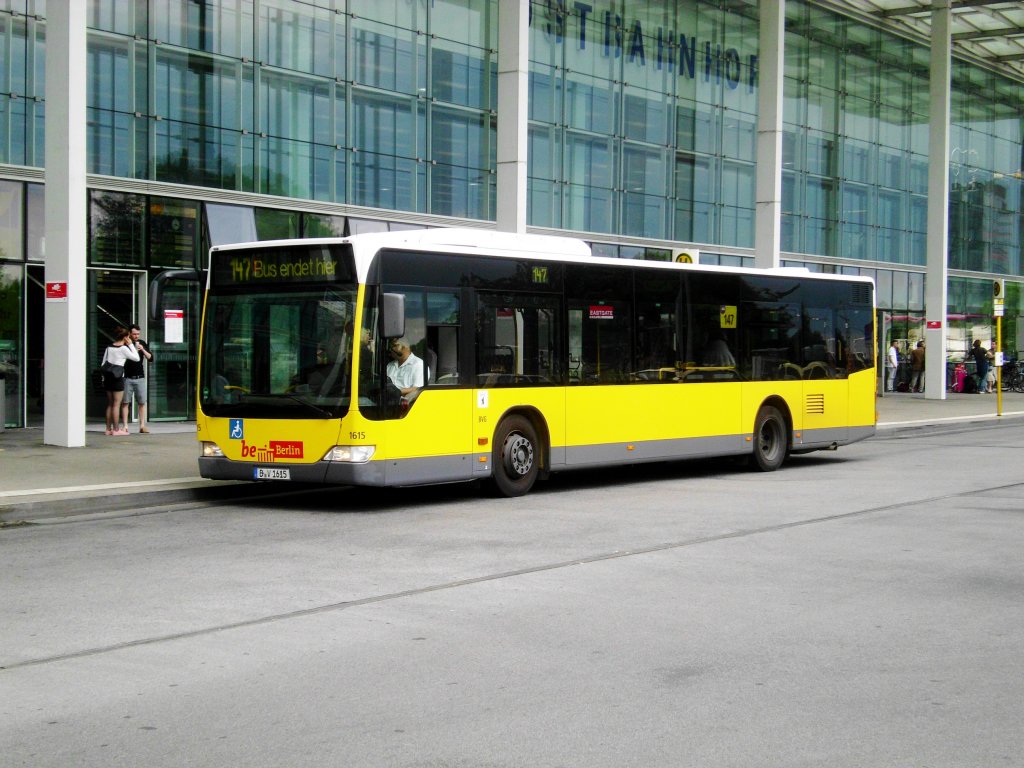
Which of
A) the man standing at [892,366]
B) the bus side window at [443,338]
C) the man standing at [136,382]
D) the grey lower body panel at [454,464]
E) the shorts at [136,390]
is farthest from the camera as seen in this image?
the man standing at [892,366]

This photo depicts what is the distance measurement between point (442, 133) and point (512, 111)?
5743 mm

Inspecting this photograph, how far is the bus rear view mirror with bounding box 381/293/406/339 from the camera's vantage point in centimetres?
1374

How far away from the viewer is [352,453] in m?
13.8

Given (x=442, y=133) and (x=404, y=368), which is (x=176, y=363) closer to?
(x=442, y=133)

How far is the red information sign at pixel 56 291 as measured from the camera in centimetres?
1964

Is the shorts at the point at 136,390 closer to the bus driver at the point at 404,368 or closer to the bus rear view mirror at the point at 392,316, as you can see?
the bus driver at the point at 404,368

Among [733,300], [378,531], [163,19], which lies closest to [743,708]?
[378,531]

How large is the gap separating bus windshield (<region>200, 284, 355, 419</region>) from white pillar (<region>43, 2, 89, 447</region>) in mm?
5577

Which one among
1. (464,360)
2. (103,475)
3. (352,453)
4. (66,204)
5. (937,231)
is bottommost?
(103,475)

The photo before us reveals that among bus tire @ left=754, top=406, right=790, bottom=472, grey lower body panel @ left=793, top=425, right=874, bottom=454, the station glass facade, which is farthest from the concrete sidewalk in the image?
grey lower body panel @ left=793, top=425, right=874, bottom=454

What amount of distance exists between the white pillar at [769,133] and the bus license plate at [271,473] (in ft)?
66.9

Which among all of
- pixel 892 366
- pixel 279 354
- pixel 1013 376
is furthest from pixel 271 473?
pixel 1013 376

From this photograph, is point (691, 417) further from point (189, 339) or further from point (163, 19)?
point (163, 19)

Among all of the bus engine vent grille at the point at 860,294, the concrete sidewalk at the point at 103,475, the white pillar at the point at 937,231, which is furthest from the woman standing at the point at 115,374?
the white pillar at the point at 937,231
